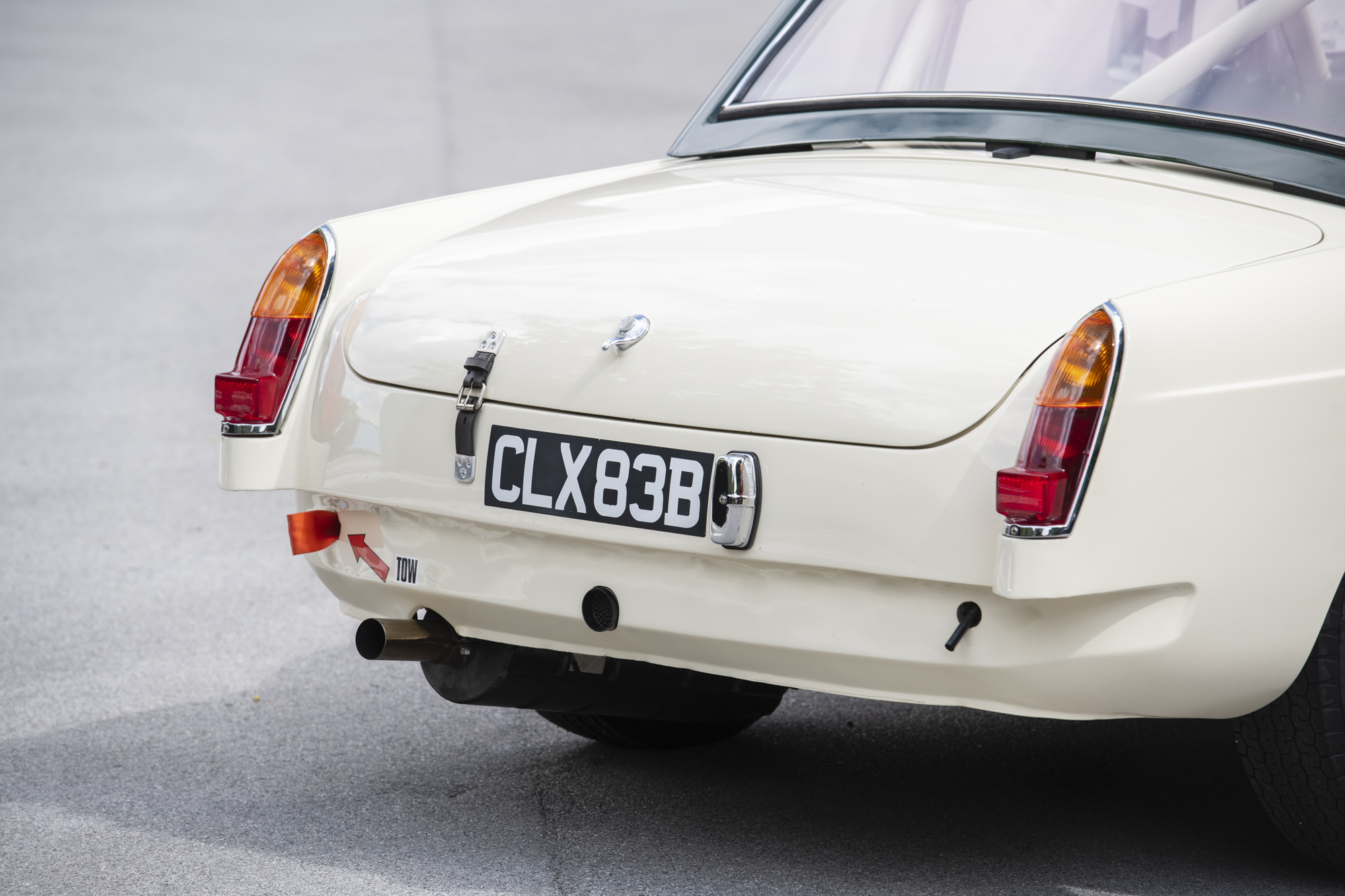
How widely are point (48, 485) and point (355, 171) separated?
7548 mm

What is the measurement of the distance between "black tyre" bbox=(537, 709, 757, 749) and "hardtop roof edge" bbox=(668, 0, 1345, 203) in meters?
1.31

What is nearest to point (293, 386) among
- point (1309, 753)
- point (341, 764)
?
point (341, 764)

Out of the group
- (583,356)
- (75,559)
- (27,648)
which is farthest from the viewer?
(75,559)

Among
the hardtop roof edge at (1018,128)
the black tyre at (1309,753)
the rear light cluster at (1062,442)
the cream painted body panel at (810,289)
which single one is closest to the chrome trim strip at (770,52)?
the hardtop roof edge at (1018,128)

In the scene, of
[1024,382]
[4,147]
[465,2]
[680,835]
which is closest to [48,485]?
[680,835]

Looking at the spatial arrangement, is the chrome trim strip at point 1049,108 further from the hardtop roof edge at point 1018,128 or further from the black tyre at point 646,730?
the black tyre at point 646,730

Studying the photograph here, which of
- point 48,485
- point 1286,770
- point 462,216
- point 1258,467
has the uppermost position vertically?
point 462,216

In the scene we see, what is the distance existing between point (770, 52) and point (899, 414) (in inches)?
65.5

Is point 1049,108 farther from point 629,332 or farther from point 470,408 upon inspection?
point 470,408

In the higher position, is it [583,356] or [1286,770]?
[583,356]

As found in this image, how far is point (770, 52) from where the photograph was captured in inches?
147

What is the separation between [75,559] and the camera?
5.05 meters

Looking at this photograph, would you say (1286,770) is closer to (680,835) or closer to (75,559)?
(680,835)

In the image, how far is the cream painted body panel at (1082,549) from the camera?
2270 mm
